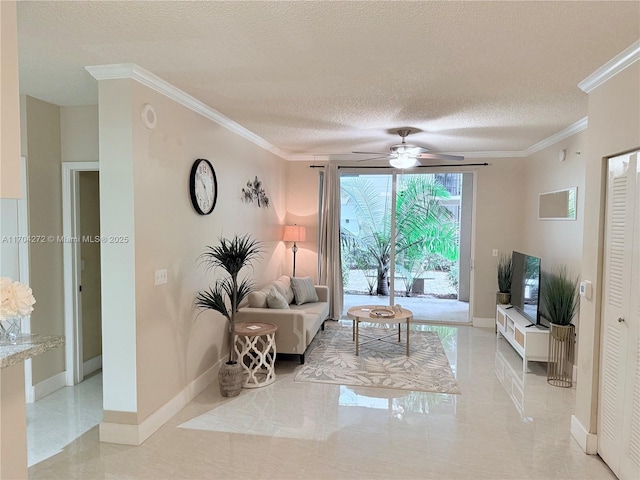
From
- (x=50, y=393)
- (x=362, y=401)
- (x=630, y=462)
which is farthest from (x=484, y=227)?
(x=50, y=393)

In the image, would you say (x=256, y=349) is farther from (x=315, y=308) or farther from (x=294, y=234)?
(x=294, y=234)

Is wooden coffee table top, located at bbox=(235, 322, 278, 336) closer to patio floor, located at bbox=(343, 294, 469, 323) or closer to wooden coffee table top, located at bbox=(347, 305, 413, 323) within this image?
wooden coffee table top, located at bbox=(347, 305, 413, 323)

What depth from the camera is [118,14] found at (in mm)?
2035

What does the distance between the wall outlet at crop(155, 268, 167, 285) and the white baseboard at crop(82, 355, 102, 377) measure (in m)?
1.79

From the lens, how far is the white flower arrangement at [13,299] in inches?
64.7

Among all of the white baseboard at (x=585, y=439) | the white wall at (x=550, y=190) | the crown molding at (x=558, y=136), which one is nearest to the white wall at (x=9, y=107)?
the white baseboard at (x=585, y=439)

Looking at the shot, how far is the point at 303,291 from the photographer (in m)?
5.77

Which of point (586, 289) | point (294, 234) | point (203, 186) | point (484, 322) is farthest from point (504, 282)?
point (203, 186)

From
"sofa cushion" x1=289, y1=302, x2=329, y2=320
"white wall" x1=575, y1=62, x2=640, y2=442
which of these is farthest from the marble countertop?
"sofa cushion" x1=289, y1=302, x2=329, y2=320

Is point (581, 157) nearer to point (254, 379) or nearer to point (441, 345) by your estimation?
point (441, 345)

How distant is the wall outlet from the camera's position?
308cm

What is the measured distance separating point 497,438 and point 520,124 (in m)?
3.12

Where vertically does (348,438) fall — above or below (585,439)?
below

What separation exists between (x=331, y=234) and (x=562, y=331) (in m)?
3.51
